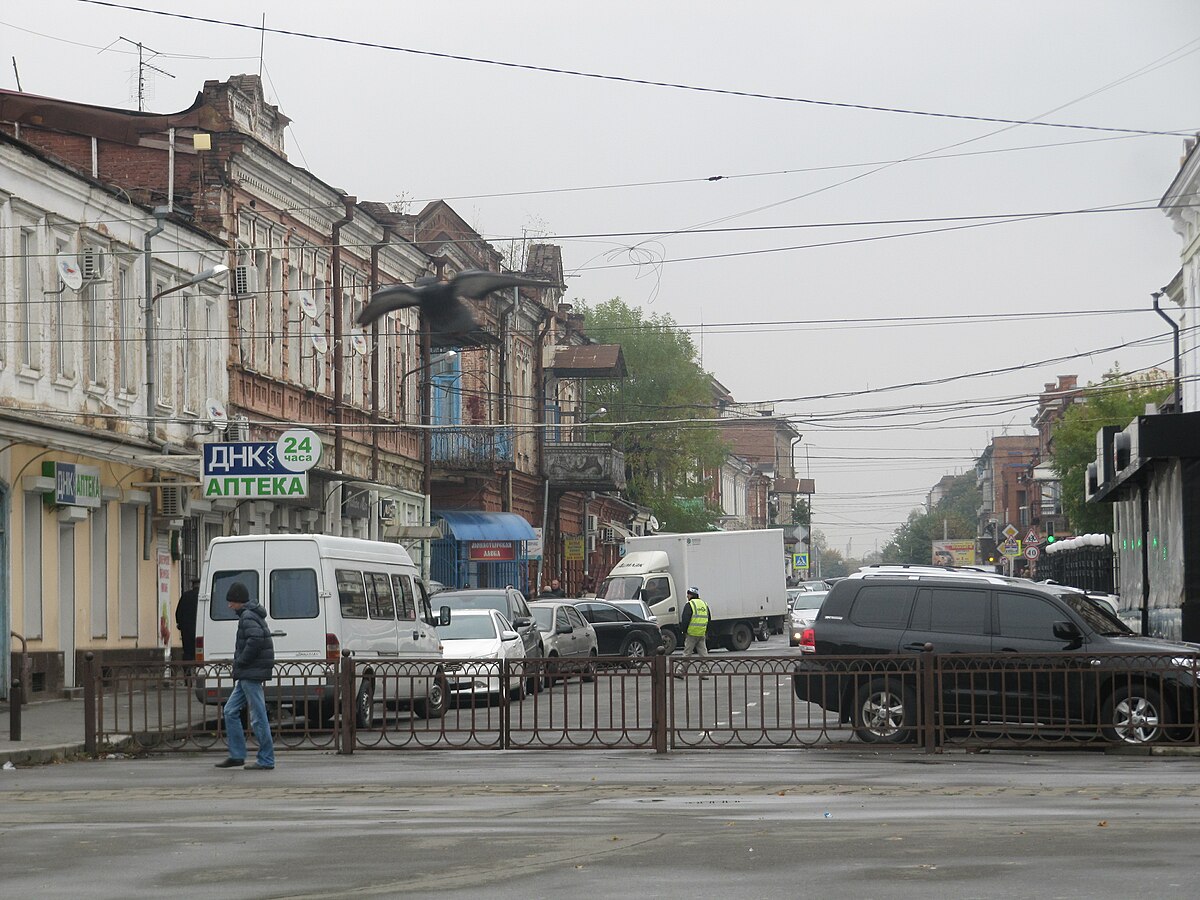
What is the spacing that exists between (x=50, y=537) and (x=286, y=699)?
9999 millimetres

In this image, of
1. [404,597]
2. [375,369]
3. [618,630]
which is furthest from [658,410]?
[404,597]

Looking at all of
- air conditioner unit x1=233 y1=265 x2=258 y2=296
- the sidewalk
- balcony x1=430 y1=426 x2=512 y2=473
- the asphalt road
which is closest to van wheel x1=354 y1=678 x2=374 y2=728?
the asphalt road

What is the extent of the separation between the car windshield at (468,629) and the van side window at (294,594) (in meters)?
5.62

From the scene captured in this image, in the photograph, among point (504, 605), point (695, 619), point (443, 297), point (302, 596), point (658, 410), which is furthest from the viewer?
point (658, 410)

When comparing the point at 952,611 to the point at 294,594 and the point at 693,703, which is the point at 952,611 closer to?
the point at 693,703

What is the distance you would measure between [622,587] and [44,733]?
99.4 feet

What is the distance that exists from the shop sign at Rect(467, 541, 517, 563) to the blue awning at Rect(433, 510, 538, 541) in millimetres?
313

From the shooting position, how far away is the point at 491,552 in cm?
5350

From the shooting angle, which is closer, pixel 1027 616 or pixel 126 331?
pixel 1027 616

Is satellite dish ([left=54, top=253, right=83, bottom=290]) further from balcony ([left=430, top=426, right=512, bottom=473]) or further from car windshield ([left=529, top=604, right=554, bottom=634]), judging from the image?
balcony ([left=430, top=426, right=512, bottom=473])

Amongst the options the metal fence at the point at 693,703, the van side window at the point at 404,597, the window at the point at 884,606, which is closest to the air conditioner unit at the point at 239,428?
the van side window at the point at 404,597

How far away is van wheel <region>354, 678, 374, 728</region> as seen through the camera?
20.7 m

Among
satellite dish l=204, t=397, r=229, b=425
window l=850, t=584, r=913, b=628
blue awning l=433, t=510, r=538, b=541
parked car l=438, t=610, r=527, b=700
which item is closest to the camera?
window l=850, t=584, r=913, b=628

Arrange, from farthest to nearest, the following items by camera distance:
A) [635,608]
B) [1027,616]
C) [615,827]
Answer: [635,608] < [1027,616] < [615,827]
